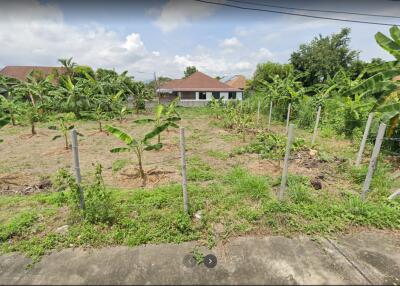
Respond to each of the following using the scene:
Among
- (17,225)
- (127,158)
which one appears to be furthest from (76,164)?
(127,158)

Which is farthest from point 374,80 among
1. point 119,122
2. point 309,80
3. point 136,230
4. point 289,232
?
point 309,80

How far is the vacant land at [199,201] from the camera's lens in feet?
10.1

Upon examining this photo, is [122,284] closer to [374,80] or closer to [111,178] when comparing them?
[111,178]

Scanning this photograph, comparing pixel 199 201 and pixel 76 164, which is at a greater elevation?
pixel 76 164

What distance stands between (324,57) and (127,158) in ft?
72.8

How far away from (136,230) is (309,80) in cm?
2421

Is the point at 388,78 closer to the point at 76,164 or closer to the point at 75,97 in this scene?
the point at 76,164

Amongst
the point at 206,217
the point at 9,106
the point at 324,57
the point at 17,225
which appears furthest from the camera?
the point at 324,57

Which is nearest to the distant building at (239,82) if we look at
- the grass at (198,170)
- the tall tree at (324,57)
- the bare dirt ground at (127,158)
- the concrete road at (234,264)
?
the tall tree at (324,57)

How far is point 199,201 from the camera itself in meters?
3.83

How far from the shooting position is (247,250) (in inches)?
112

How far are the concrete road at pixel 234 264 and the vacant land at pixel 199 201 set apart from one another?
6.9 inches

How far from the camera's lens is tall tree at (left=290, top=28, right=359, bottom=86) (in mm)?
20781

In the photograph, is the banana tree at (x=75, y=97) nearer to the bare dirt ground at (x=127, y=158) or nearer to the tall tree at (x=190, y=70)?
the bare dirt ground at (x=127, y=158)
